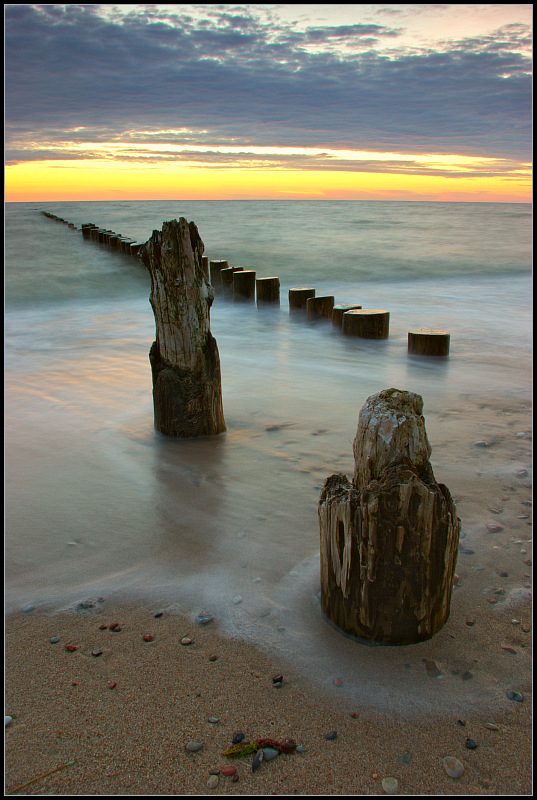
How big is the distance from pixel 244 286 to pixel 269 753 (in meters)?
11.0

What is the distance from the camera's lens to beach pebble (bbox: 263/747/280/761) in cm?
193

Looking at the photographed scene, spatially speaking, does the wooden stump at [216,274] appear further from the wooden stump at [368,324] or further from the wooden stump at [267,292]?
the wooden stump at [368,324]

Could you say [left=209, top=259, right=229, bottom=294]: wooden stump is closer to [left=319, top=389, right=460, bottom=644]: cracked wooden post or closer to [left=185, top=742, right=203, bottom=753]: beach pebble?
[left=319, top=389, right=460, bottom=644]: cracked wooden post

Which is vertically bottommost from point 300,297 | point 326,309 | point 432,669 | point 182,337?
point 432,669

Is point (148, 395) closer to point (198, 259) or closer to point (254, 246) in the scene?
point (198, 259)

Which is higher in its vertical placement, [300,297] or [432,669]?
[300,297]

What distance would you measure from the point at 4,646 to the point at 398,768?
1.65 metres

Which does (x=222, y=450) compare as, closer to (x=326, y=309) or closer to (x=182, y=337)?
(x=182, y=337)

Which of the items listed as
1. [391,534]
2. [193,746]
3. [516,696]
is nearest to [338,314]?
[391,534]

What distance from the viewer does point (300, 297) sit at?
10805 millimetres

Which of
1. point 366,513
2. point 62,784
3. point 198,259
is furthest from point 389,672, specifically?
point 198,259

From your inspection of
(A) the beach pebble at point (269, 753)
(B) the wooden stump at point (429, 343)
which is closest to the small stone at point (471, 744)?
(A) the beach pebble at point (269, 753)

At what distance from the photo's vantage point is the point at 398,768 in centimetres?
190

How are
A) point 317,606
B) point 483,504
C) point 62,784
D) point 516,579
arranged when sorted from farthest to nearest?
point 483,504 < point 516,579 < point 317,606 < point 62,784
